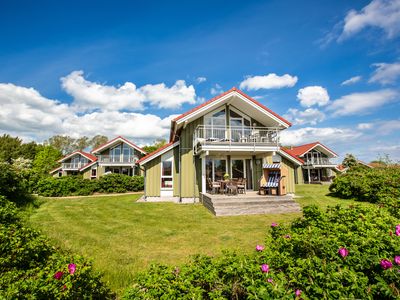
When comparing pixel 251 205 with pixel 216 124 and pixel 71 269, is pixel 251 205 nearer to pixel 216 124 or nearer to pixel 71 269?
pixel 216 124

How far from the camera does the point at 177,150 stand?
1395cm

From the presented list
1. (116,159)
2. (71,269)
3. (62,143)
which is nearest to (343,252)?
(71,269)

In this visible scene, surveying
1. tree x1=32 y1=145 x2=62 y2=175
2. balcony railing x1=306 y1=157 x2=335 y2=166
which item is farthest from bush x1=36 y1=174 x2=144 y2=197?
tree x1=32 y1=145 x2=62 y2=175

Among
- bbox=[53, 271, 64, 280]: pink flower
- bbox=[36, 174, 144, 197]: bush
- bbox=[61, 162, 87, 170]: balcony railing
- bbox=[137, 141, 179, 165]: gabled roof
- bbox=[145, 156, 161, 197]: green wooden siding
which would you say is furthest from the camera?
bbox=[61, 162, 87, 170]: balcony railing

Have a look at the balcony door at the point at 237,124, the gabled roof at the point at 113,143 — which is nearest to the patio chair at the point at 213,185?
the balcony door at the point at 237,124

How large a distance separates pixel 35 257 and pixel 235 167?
1184 centimetres

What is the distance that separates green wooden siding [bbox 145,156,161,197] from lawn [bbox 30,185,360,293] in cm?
345

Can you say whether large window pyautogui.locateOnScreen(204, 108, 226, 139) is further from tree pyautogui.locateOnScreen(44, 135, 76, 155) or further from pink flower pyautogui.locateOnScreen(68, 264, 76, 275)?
tree pyautogui.locateOnScreen(44, 135, 76, 155)

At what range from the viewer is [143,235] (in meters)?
6.43

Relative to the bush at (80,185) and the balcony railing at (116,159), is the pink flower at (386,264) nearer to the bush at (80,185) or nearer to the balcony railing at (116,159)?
the bush at (80,185)

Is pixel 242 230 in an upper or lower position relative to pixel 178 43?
lower

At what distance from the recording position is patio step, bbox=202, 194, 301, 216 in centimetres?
932

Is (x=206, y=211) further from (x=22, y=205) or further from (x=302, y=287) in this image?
(x=22, y=205)

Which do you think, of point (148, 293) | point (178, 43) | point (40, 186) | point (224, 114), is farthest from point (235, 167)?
point (40, 186)
